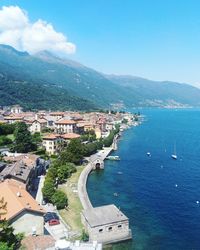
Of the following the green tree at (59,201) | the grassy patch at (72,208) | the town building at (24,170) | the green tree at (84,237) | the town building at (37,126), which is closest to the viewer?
the green tree at (84,237)

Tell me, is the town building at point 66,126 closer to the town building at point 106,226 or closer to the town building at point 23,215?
the town building at point 106,226

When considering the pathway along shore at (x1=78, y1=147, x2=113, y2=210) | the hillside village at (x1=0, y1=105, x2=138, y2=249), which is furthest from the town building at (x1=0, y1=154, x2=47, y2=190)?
the pathway along shore at (x1=78, y1=147, x2=113, y2=210)

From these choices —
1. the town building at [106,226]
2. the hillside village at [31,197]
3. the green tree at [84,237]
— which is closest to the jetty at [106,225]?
the town building at [106,226]

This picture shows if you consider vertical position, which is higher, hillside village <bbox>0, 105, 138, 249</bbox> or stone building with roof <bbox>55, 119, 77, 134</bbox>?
stone building with roof <bbox>55, 119, 77, 134</bbox>

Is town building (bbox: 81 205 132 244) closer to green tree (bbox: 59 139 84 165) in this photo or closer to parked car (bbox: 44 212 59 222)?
parked car (bbox: 44 212 59 222)

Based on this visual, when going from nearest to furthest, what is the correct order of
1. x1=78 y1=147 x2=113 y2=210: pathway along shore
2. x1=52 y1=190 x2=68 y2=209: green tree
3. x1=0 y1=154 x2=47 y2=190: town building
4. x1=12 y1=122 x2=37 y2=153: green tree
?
1. x1=52 y1=190 x2=68 y2=209: green tree
2. x1=78 y1=147 x2=113 y2=210: pathway along shore
3. x1=0 y1=154 x2=47 y2=190: town building
4. x1=12 y1=122 x2=37 y2=153: green tree

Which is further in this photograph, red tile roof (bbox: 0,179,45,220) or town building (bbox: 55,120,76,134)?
town building (bbox: 55,120,76,134)
